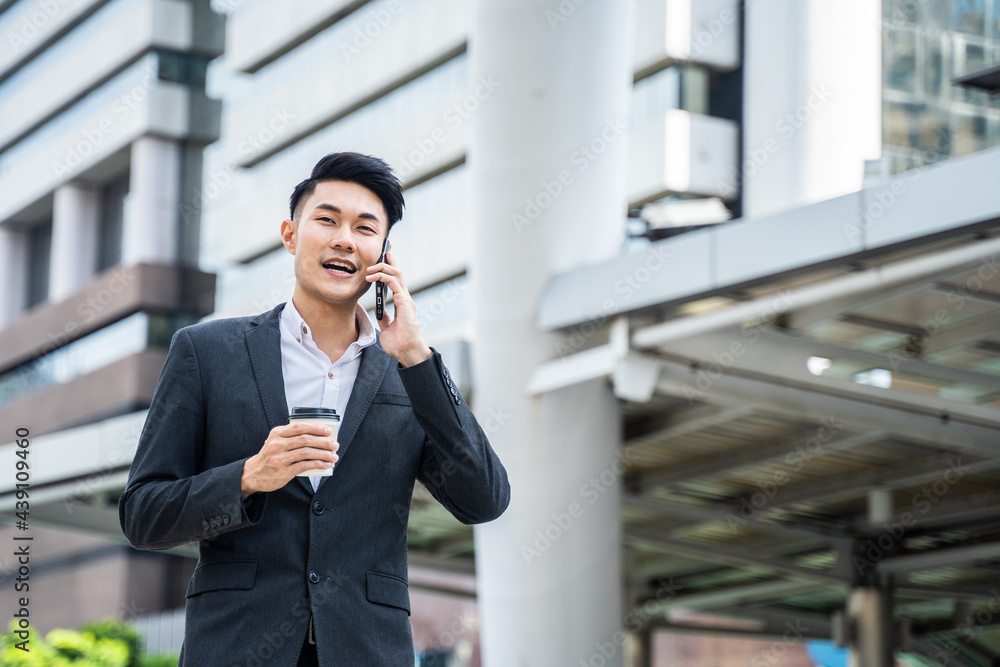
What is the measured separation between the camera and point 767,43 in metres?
23.7

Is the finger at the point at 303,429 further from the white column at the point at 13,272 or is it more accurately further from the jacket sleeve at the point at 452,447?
the white column at the point at 13,272

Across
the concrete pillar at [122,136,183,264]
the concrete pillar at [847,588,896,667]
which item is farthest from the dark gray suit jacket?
the concrete pillar at [122,136,183,264]

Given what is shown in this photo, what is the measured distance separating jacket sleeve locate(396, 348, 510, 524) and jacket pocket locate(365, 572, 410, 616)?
0.72ft

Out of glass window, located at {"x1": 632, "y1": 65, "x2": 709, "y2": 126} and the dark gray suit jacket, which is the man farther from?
glass window, located at {"x1": 632, "y1": 65, "x2": 709, "y2": 126}

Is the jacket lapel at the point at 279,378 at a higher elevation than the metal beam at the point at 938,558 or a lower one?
lower

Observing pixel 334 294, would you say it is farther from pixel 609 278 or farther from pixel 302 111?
pixel 302 111

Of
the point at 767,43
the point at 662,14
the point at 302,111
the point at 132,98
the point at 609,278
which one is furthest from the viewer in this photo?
the point at 132,98

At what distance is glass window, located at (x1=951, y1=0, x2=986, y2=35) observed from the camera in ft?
40.5

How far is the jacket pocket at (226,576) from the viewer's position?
2510mm

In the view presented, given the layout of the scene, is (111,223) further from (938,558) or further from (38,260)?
(938,558)

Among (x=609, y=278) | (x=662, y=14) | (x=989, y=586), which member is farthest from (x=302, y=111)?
(x=609, y=278)

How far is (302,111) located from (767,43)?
1811 cm

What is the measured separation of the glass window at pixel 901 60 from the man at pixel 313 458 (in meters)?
14.8

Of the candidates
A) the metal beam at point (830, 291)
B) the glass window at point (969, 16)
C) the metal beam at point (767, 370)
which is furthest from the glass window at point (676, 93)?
the metal beam at point (830, 291)
